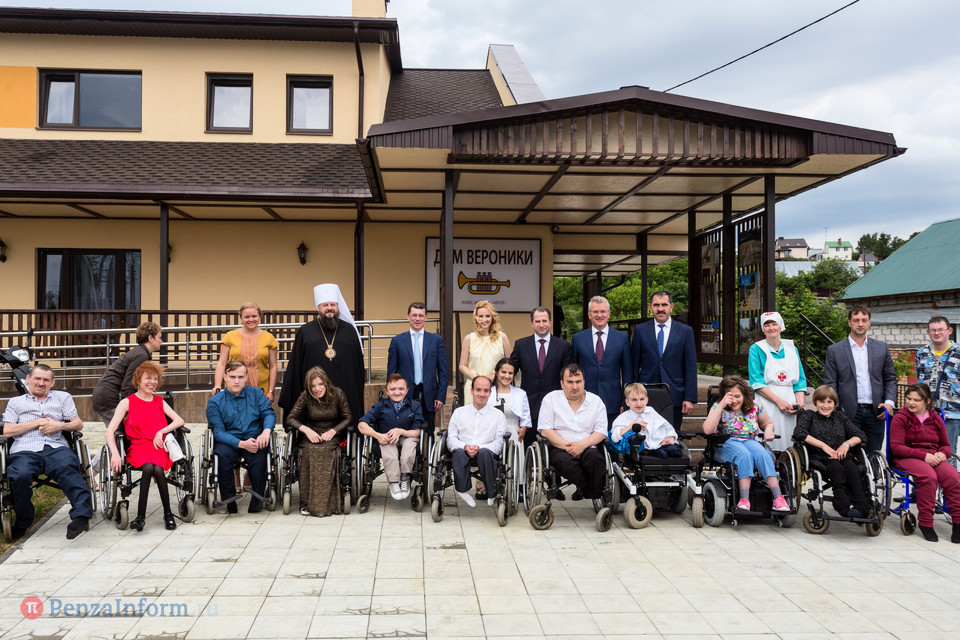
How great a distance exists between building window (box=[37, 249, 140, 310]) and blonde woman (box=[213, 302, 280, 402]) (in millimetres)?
7229

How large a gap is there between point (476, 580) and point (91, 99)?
12.5 metres

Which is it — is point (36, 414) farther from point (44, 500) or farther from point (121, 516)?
point (44, 500)

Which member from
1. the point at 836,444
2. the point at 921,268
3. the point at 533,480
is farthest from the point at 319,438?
the point at 921,268

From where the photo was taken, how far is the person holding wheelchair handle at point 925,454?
547 cm

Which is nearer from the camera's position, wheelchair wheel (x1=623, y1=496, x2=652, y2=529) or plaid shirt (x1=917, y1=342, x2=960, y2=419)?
wheelchair wheel (x1=623, y1=496, x2=652, y2=529)

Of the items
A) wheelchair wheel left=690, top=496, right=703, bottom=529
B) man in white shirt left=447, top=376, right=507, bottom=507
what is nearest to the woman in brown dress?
man in white shirt left=447, top=376, right=507, bottom=507

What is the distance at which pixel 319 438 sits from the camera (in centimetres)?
594

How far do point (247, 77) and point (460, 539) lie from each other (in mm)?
10939

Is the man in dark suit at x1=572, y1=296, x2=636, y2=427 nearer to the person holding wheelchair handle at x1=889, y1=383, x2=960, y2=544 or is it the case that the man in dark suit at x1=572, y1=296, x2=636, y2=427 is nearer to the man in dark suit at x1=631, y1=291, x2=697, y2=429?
the man in dark suit at x1=631, y1=291, x2=697, y2=429

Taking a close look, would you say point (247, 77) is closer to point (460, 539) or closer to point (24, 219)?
point (24, 219)

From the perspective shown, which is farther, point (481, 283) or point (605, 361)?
point (481, 283)

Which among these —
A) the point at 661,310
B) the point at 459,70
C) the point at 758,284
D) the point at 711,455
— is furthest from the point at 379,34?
the point at 711,455

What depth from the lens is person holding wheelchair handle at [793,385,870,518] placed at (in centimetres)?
547

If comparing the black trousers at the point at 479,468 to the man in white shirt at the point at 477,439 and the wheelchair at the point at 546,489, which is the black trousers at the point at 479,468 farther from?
the wheelchair at the point at 546,489
